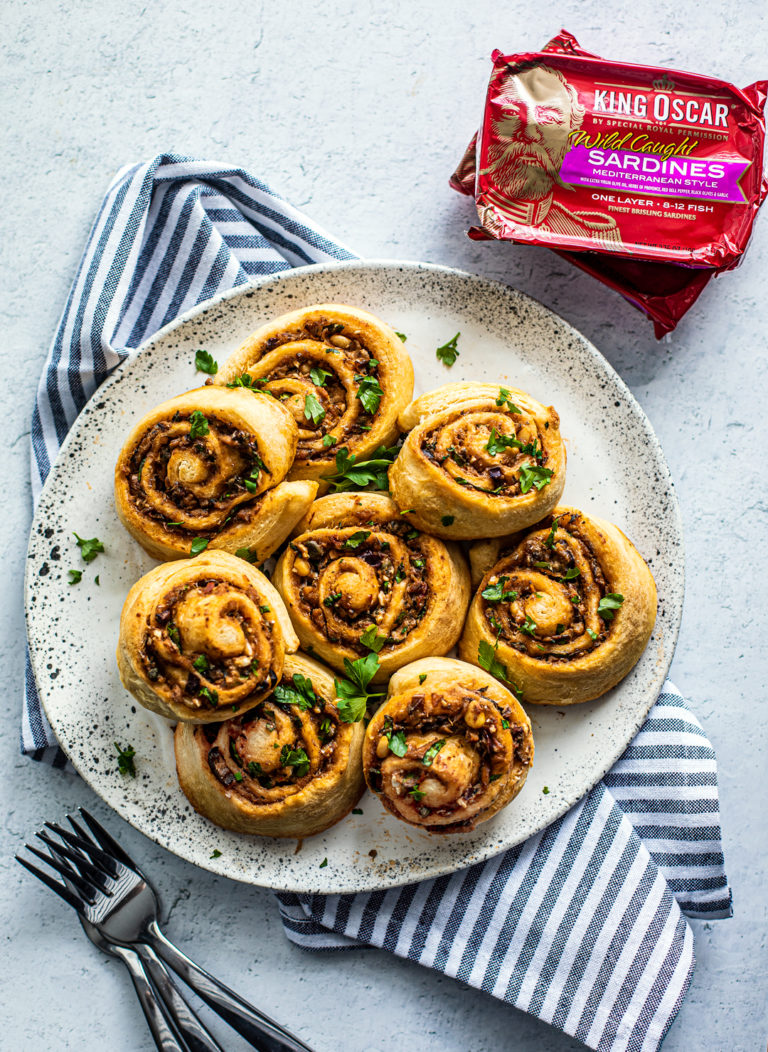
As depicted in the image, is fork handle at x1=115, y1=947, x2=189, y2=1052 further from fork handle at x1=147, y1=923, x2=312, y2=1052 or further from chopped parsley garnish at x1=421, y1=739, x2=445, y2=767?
chopped parsley garnish at x1=421, y1=739, x2=445, y2=767

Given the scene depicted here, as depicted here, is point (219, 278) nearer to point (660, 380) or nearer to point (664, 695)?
point (660, 380)

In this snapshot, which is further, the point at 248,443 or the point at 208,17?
the point at 208,17

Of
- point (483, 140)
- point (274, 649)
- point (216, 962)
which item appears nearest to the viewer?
point (274, 649)

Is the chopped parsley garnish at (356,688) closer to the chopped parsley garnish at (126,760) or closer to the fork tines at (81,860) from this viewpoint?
the chopped parsley garnish at (126,760)


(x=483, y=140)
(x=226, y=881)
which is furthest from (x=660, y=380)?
(x=226, y=881)

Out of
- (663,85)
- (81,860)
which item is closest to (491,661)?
(81,860)

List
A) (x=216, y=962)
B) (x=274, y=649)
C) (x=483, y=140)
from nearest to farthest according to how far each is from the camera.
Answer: (x=274, y=649) → (x=483, y=140) → (x=216, y=962)

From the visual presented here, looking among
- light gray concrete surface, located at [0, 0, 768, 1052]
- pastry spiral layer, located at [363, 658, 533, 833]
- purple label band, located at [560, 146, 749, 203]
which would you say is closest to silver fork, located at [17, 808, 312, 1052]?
light gray concrete surface, located at [0, 0, 768, 1052]
